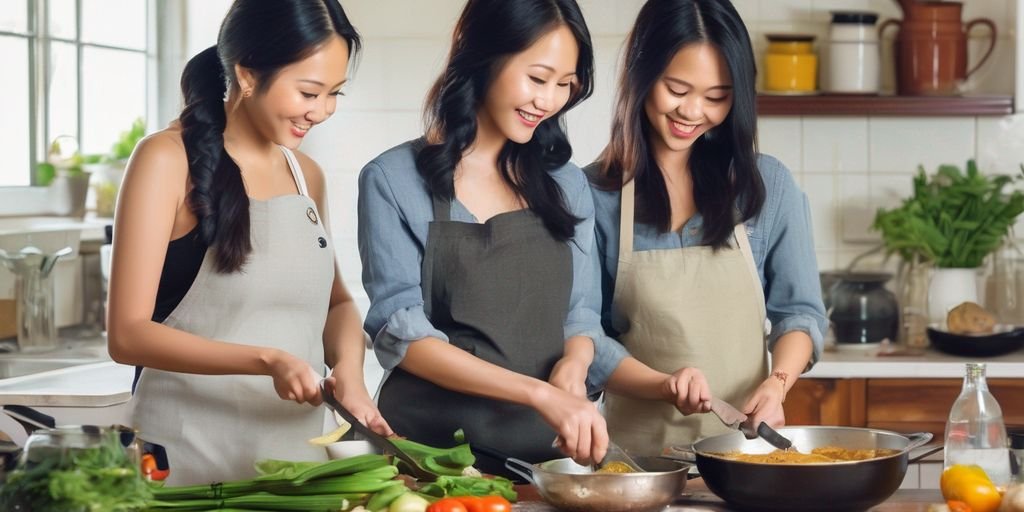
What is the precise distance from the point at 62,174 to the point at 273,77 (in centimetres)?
196

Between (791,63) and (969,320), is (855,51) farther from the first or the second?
(969,320)

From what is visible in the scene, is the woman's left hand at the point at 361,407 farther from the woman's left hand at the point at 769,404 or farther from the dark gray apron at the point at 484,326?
the woman's left hand at the point at 769,404

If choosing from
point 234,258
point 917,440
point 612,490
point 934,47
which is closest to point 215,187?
point 234,258

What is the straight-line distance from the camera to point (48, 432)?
1334 mm

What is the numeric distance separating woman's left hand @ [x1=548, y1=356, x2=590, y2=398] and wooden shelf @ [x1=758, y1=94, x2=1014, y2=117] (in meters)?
1.92

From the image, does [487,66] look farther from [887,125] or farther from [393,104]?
[887,125]

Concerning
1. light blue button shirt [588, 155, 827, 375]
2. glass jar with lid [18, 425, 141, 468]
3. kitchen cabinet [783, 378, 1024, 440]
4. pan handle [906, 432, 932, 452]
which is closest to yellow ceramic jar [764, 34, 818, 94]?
kitchen cabinet [783, 378, 1024, 440]

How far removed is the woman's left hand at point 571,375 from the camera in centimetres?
193

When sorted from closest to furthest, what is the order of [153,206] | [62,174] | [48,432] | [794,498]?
[48,432], [794,498], [153,206], [62,174]

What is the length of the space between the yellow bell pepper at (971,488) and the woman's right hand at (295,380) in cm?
85

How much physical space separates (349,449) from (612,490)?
374 mm

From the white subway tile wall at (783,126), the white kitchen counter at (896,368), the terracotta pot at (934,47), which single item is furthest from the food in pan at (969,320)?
the terracotta pot at (934,47)

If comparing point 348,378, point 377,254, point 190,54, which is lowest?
point 348,378

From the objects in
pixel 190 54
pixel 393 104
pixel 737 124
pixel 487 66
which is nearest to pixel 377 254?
pixel 487 66
